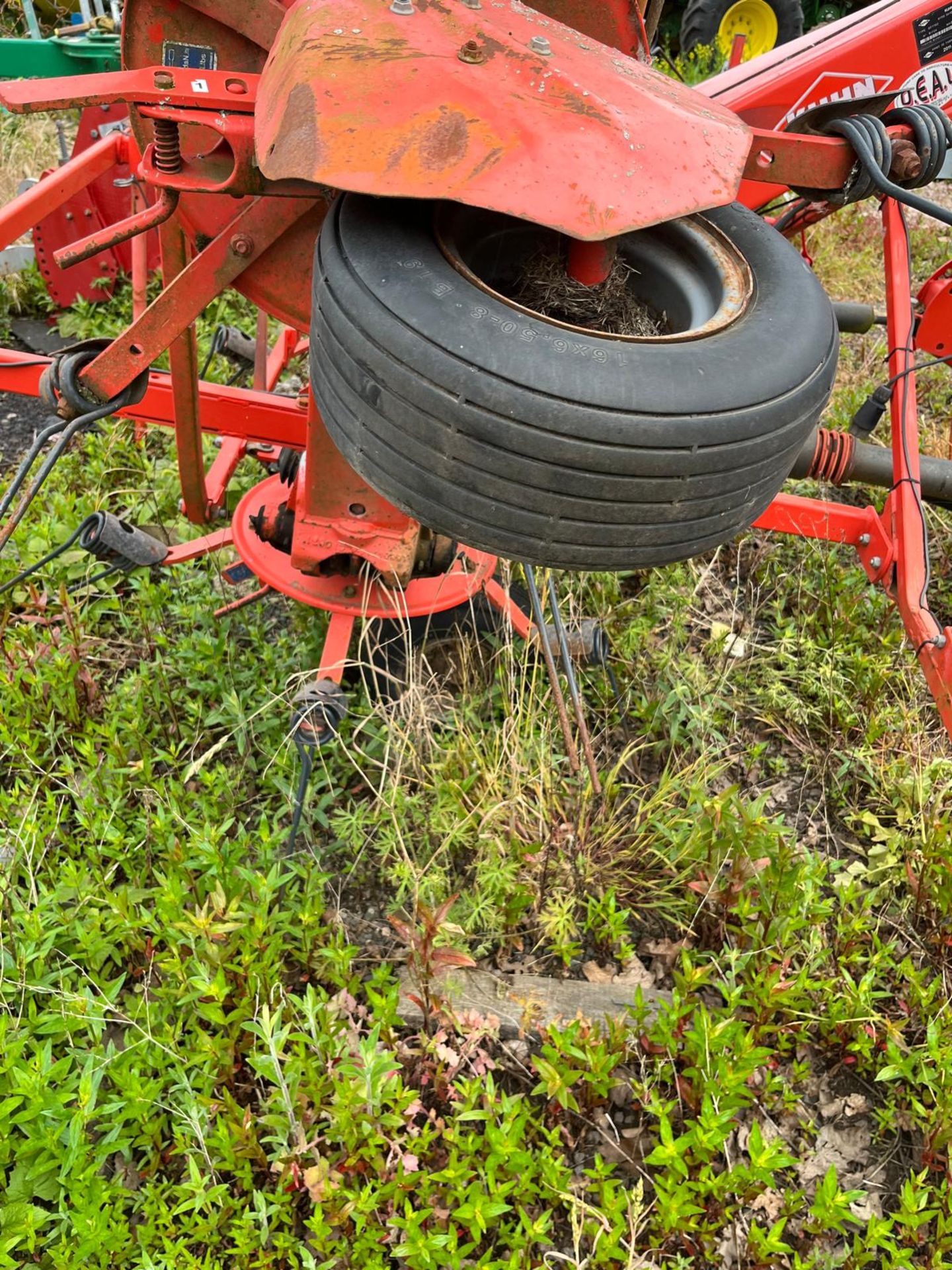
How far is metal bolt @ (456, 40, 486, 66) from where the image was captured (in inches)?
60.4

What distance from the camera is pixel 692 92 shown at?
175cm

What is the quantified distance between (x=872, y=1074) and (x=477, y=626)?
1391mm

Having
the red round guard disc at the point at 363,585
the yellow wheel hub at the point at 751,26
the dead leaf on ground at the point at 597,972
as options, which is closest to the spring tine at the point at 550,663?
the red round guard disc at the point at 363,585

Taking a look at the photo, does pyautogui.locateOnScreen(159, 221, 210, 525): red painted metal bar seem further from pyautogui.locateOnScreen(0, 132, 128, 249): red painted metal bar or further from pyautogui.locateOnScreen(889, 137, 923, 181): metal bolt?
pyautogui.locateOnScreen(889, 137, 923, 181): metal bolt

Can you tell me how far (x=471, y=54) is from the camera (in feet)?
5.05

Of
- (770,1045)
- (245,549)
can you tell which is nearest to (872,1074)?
(770,1045)

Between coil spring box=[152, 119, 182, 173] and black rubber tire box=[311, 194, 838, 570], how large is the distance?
1.17ft

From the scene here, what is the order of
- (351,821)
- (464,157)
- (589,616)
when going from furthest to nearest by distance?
(589,616), (351,821), (464,157)

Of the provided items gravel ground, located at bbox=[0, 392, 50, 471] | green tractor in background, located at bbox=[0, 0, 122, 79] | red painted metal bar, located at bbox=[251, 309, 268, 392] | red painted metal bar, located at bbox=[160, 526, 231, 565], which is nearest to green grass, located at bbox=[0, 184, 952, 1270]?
red painted metal bar, located at bbox=[160, 526, 231, 565]

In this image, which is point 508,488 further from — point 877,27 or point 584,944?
point 877,27

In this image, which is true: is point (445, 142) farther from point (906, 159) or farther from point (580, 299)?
point (906, 159)

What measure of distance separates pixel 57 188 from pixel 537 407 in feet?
6.29

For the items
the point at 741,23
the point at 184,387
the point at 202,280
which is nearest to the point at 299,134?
the point at 202,280

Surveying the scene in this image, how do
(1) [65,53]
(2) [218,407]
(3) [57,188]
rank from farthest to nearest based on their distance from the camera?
1. (1) [65,53]
2. (3) [57,188]
3. (2) [218,407]
